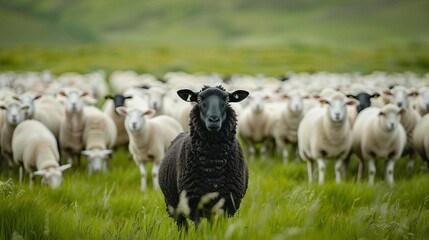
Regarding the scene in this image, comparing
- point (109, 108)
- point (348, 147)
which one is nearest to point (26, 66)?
point (109, 108)

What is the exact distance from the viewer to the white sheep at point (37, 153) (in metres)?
6.79

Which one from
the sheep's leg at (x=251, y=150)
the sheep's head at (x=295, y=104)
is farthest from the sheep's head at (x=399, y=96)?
the sheep's leg at (x=251, y=150)

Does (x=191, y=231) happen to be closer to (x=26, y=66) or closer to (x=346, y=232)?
(x=346, y=232)

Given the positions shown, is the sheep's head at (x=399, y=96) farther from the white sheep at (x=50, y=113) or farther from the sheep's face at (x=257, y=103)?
the white sheep at (x=50, y=113)

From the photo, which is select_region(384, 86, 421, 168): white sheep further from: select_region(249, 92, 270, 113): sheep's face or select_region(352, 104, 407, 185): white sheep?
select_region(249, 92, 270, 113): sheep's face

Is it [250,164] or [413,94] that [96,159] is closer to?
[250,164]

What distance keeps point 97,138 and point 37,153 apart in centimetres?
154

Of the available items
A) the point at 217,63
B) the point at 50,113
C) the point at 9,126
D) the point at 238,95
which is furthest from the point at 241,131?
the point at 217,63

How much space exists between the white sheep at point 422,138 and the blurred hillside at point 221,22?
349 ft

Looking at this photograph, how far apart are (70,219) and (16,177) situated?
4566 mm

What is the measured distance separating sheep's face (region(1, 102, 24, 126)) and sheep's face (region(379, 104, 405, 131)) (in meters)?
6.11

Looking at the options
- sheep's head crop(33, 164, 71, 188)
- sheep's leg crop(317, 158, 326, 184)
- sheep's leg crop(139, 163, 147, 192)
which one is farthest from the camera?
sheep's leg crop(317, 158, 326, 184)

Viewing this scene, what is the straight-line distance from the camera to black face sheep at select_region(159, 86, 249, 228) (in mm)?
3930

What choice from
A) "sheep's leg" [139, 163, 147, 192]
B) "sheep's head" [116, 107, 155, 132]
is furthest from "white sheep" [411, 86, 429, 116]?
"sheep's leg" [139, 163, 147, 192]
